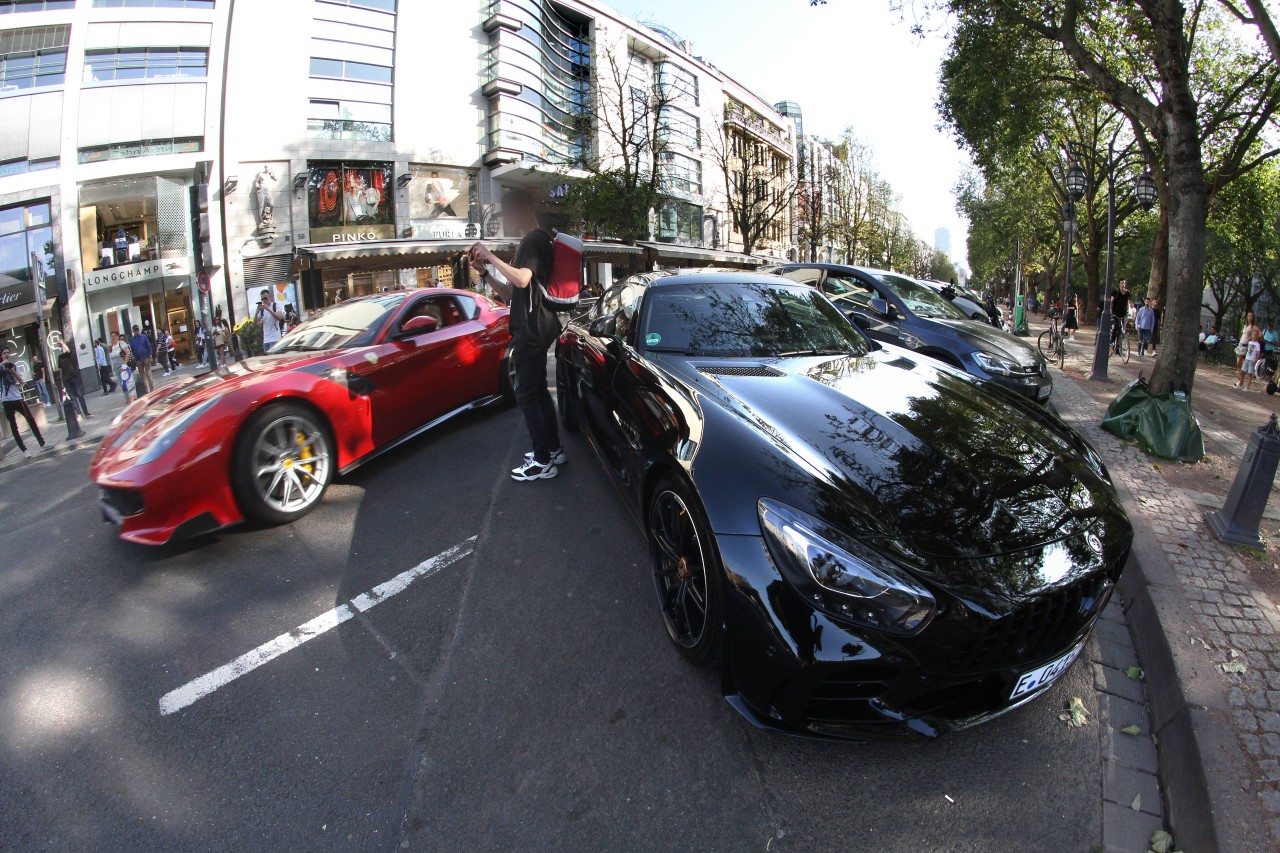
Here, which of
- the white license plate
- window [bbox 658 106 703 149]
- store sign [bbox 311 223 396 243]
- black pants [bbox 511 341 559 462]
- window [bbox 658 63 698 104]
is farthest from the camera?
window [bbox 658 63 698 104]

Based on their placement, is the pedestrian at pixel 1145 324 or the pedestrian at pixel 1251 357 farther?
the pedestrian at pixel 1145 324

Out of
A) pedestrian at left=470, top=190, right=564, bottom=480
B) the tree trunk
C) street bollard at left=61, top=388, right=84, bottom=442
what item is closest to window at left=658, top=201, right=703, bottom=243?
street bollard at left=61, top=388, right=84, bottom=442

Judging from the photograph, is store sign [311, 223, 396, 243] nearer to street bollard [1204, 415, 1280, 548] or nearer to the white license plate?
street bollard [1204, 415, 1280, 548]

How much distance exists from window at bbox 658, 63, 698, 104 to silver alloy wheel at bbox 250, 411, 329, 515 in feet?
133

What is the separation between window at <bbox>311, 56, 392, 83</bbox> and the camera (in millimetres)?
22672

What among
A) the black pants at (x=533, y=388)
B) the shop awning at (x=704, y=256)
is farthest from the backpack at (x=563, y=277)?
the shop awning at (x=704, y=256)

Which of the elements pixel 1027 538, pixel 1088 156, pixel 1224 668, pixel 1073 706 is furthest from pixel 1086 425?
pixel 1088 156

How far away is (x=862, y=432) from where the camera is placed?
232cm

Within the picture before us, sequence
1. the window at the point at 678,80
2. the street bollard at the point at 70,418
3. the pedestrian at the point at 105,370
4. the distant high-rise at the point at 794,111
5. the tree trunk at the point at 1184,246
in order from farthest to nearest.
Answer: the distant high-rise at the point at 794,111 < the window at the point at 678,80 < the pedestrian at the point at 105,370 < the street bollard at the point at 70,418 < the tree trunk at the point at 1184,246

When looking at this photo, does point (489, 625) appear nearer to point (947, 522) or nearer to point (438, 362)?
point (947, 522)

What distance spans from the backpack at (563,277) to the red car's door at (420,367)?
3.96 feet

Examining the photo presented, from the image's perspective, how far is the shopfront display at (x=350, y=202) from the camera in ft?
74.6

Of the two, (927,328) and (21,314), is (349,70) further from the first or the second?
(927,328)

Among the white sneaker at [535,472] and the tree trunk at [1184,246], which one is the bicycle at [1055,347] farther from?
the white sneaker at [535,472]
